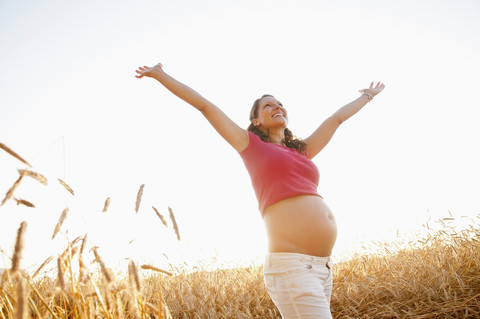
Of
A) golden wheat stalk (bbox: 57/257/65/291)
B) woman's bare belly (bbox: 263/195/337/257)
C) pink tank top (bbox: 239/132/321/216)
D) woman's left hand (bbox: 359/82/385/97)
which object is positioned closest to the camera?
golden wheat stalk (bbox: 57/257/65/291)

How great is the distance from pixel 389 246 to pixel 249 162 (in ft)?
11.1

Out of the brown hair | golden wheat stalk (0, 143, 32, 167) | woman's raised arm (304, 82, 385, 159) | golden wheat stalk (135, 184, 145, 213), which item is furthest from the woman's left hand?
golden wheat stalk (0, 143, 32, 167)

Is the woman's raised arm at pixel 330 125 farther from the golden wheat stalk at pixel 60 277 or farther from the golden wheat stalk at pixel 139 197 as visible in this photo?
the golden wheat stalk at pixel 60 277

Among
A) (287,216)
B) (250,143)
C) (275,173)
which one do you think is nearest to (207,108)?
(250,143)

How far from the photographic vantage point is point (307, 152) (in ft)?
10.7

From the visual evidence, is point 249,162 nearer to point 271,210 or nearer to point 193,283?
point 271,210

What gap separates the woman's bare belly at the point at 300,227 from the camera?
7.03ft

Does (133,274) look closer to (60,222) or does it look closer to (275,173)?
(60,222)

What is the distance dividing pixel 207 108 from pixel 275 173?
0.77 m

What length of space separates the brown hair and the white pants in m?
1.27

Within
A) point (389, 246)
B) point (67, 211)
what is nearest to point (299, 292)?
point (67, 211)

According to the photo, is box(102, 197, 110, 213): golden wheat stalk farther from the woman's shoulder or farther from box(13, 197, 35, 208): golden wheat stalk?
the woman's shoulder

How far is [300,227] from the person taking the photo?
7.15 feet

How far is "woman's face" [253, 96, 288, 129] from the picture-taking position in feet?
10.2
